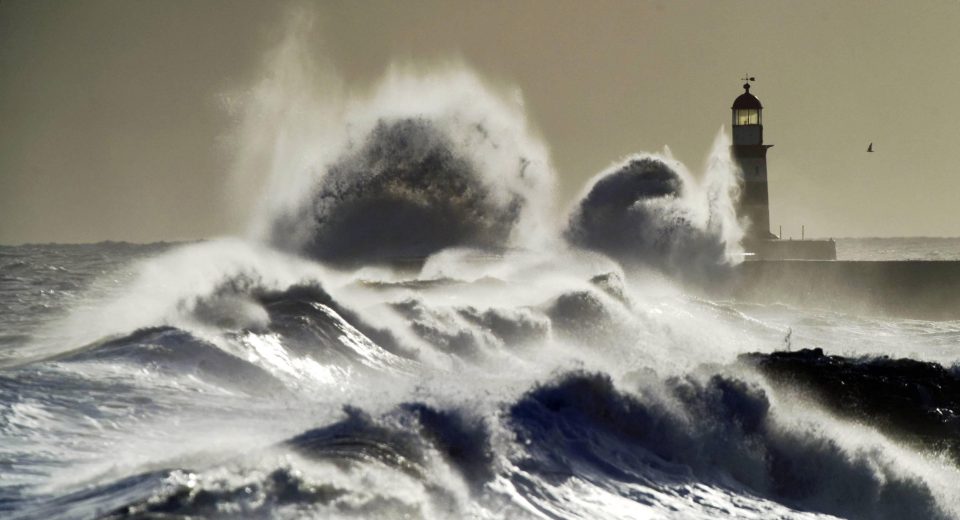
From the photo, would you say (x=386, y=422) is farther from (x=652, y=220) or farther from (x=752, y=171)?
(x=752, y=171)

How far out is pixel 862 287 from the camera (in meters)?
30.8

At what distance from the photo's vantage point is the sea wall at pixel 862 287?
30234 mm

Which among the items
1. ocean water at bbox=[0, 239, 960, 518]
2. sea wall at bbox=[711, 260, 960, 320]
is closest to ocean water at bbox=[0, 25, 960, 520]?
ocean water at bbox=[0, 239, 960, 518]

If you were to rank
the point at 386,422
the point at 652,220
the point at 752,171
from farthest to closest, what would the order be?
the point at 752,171, the point at 652,220, the point at 386,422

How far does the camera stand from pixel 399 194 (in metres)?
28.9

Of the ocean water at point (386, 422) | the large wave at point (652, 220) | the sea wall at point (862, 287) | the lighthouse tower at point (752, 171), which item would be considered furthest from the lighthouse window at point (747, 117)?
Result: the ocean water at point (386, 422)

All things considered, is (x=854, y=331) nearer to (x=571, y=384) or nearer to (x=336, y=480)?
(x=571, y=384)

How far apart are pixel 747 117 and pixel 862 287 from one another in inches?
312

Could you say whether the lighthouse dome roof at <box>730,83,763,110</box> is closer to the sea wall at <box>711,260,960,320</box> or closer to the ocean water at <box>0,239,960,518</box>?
the sea wall at <box>711,260,960,320</box>

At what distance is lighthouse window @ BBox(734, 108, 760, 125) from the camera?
36875 millimetres

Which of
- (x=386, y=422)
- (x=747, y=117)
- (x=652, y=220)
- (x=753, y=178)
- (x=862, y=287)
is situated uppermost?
(x=747, y=117)

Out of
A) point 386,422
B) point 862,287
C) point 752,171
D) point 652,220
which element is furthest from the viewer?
point 752,171

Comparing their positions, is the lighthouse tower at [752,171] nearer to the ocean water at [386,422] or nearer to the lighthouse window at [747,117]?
the lighthouse window at [747,117]

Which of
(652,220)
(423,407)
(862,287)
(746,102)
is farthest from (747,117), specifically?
(423,407)
